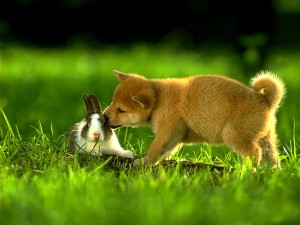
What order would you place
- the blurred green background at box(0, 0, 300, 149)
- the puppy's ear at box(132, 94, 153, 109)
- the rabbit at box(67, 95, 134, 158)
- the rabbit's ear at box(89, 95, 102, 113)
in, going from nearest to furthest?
the puppy's ear at box(132, 94, 153, 109), the rabbit at box(67, 95, 134, 158), the rabbit's ear at box(89, 95, 102, 113), the blurred green background at box(0, 0, 300, 149)

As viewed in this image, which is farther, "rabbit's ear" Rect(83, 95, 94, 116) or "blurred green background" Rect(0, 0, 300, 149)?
"blurred green background" Rect(0, 0, 300, 149)

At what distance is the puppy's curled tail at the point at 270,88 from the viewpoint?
711 cm

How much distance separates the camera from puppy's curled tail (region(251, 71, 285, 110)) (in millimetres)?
7105

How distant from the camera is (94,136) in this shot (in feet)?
24.4

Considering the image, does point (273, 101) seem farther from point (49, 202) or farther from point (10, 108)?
point (10, 108)

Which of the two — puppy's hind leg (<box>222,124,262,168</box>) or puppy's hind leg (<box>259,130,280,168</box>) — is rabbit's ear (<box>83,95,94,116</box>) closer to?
puppy's hind leg (<box>222,124,262,168</box>)

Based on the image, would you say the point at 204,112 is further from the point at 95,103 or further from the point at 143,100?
the point at 95,103

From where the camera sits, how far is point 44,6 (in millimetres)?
22375

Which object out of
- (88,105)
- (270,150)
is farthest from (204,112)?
(88,105)

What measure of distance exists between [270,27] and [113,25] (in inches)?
273

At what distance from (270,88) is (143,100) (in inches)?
40.0

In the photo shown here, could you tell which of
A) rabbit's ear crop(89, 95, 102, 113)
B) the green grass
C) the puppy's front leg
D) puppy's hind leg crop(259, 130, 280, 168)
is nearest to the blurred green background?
the green grass

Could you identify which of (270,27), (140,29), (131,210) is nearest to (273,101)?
(131,210)

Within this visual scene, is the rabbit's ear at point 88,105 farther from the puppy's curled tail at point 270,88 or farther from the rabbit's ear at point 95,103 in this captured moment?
the puppy's curled tail at point 270,88
